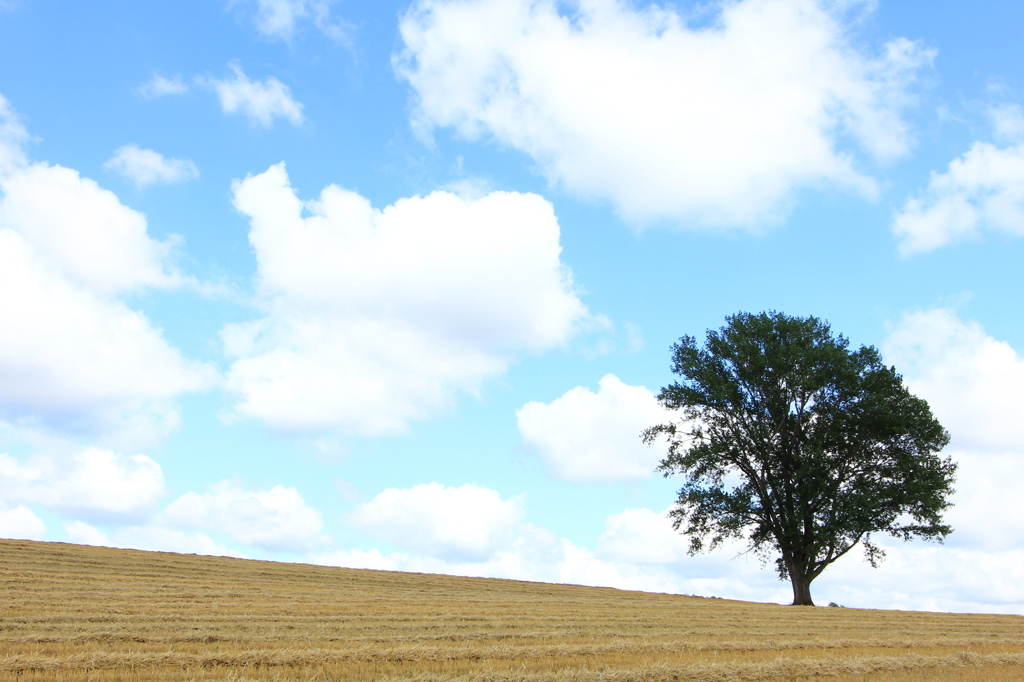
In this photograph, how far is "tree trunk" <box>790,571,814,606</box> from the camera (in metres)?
37.8

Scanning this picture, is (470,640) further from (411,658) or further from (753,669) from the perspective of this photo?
(753,669)

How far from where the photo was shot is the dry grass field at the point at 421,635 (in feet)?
41.6

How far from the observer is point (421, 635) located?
54.8 feet

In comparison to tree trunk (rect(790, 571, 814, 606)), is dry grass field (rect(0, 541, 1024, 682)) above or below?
below

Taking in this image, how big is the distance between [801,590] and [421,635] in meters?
27.2

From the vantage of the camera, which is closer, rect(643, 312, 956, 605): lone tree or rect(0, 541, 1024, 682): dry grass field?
rect(0, 541, 1024, 682): dry grass field

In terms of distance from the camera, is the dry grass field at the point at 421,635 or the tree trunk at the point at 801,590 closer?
the dry grass field at the point at 421,635

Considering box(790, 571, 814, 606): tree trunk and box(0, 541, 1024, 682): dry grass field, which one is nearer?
box(0, 541, 1024, 682): dry grass field

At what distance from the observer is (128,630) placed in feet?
50.6

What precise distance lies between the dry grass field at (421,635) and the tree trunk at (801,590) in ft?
21.7

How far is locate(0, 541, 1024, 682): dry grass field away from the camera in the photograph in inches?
499

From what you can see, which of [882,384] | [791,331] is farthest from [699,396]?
[882,384]

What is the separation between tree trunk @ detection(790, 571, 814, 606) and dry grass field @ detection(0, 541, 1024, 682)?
21.7 ft

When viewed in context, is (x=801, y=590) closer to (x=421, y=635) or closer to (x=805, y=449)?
(x=805, y=449)
